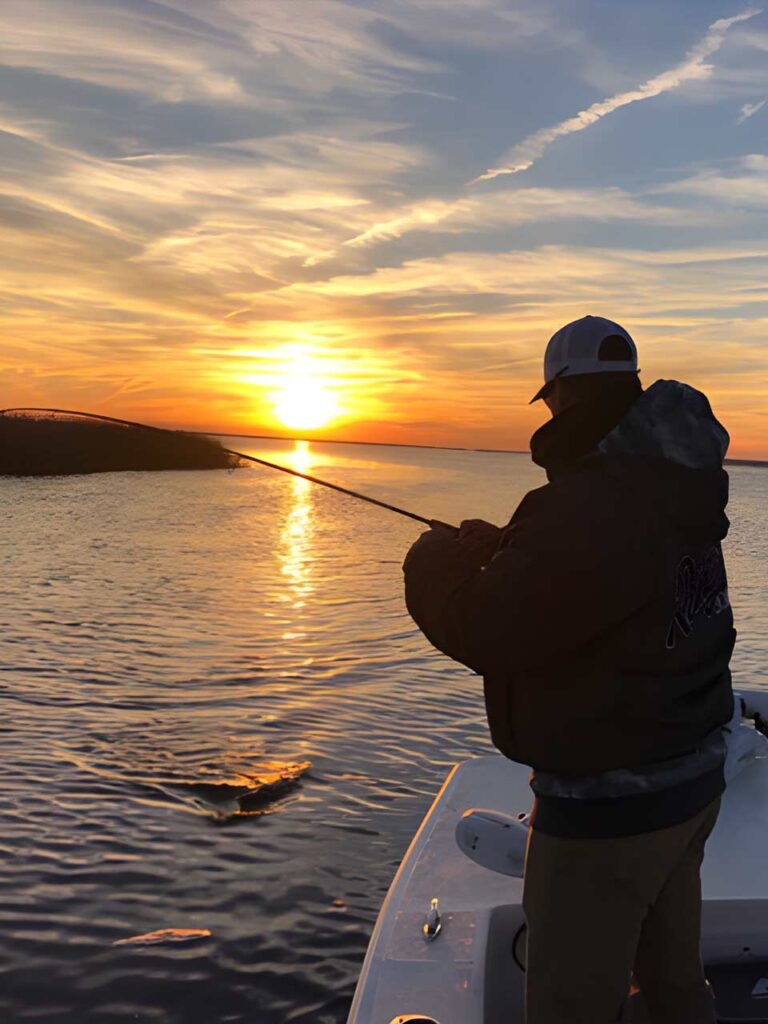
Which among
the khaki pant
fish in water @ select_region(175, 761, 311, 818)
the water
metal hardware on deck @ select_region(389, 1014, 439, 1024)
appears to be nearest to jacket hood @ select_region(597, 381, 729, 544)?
the khaki pant

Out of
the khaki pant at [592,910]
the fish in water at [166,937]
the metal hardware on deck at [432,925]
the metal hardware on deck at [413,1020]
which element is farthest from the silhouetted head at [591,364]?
the fish in water at [166,937]

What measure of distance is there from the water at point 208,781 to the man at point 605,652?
11.7 feet

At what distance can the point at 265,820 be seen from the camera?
310 inches

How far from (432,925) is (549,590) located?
1.98 meters

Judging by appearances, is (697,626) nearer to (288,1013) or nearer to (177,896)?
(288,1013)

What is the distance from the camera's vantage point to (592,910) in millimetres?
2326

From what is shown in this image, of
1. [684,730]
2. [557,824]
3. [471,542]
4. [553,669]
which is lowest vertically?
[557,824]

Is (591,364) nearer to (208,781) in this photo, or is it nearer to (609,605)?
(609,605)

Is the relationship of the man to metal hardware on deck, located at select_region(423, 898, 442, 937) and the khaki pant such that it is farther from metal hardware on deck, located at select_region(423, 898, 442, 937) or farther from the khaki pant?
metal hardware on deck, located at select_region(423, 898, 442, 937)

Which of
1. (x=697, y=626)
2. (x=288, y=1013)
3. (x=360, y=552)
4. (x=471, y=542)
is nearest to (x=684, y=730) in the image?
(x=697, y=626)

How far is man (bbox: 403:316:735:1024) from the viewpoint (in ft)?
7.27

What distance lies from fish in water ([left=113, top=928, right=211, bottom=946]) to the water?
0.17 feet

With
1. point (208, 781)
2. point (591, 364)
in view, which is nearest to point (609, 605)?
point (591, 364)

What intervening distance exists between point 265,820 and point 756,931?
4854 millimetres
